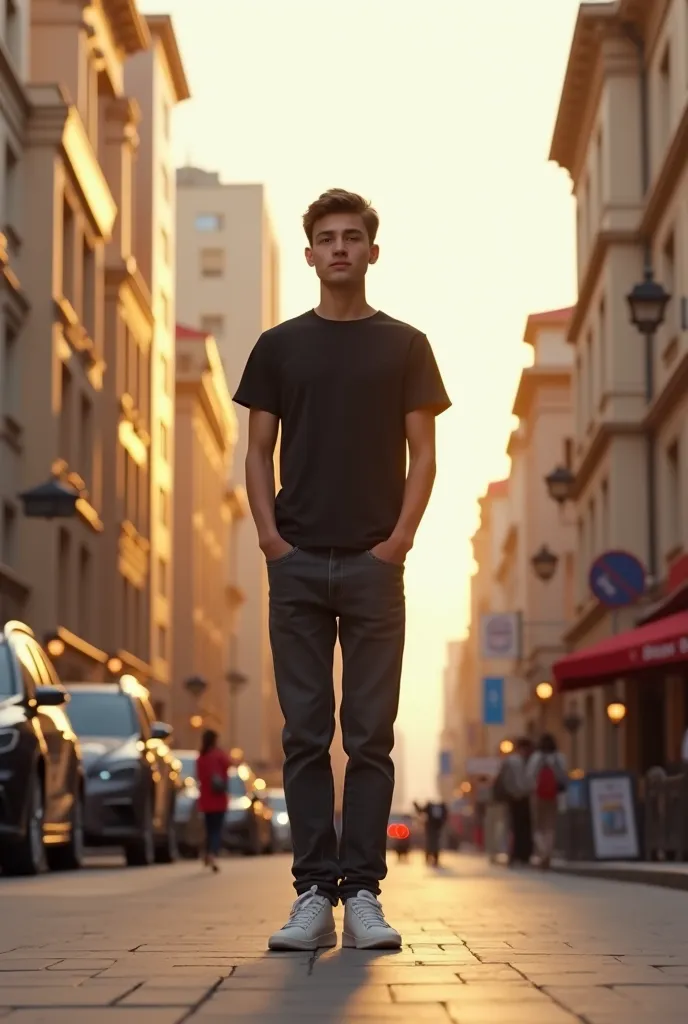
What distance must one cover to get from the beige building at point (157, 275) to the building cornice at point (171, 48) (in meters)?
0.03

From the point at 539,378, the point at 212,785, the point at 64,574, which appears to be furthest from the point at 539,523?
the point at 212,785

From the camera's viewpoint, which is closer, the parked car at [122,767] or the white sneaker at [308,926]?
the white sneaker at [308,926]

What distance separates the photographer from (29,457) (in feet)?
134

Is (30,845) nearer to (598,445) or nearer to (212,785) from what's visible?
(212,785)

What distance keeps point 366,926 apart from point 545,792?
21962mm

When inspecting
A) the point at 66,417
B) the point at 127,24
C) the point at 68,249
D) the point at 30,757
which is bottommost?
the point at 30,757

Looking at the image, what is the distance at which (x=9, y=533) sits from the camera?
129ft

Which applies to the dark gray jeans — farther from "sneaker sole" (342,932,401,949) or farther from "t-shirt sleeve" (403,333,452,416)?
"t-shirt sleeve" (403,333,452,416)

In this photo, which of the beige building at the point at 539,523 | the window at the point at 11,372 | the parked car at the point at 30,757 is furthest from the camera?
the beige building at the point at 539,523

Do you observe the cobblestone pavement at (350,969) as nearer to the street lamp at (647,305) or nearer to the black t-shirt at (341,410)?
the black t-shirt at (341,410)

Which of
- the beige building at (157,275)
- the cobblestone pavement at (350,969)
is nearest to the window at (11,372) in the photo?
the beige building at (157,275)

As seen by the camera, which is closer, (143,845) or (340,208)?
(340,208)

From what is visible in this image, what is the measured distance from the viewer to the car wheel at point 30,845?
612 inches

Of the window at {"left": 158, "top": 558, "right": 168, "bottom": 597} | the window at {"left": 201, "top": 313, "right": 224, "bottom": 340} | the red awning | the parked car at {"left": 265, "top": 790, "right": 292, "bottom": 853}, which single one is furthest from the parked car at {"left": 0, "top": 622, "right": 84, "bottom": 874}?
the window at {"left": 201, "top": 313, "right": 224, "bottom": 340}
